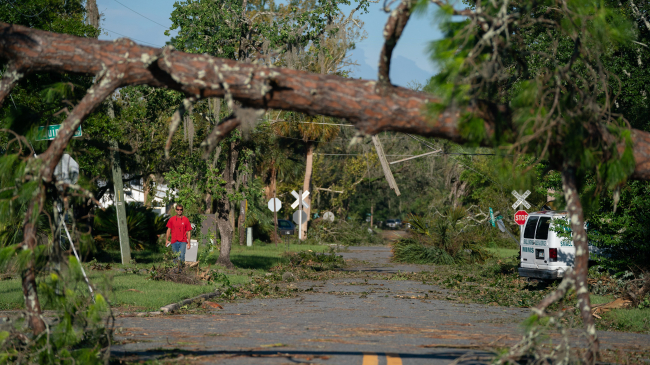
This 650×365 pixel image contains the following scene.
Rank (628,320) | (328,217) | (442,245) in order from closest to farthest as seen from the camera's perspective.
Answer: (628,320) < (442,245) < (328,217)

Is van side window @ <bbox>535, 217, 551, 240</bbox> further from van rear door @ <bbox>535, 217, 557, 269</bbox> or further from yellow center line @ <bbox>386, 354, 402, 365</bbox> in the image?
yellow center line @ <bbox>386, 354, 402, 365</bbox>

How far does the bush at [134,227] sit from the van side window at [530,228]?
15078mm

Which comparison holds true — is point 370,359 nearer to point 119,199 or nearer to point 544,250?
point 544,250

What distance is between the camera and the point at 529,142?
18.7ft

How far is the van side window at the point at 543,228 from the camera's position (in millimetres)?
16594

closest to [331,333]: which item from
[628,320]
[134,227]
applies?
[628,320]

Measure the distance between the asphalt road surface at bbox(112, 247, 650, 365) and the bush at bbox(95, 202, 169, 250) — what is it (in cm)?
1299

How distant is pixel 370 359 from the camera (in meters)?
7.29

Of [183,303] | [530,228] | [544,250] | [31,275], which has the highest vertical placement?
[530,228]

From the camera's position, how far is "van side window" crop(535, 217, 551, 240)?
54.4 feet

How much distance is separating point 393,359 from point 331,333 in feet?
7.17

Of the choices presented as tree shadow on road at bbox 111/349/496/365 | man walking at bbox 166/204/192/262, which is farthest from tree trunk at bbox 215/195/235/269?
tree shadow on road at bbox 111/349/496/365

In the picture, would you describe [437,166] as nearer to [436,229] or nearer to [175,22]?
[436,229]

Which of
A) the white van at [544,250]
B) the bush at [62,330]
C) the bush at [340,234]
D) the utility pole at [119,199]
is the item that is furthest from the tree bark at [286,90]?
the bush at [340,234]
